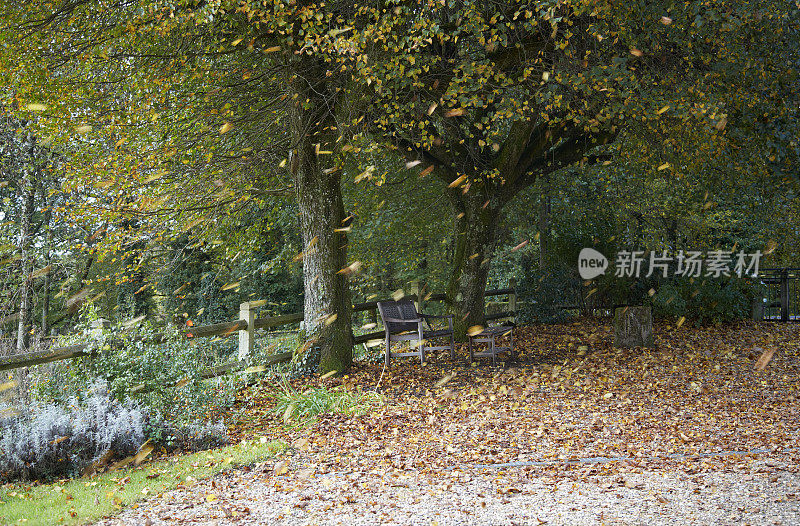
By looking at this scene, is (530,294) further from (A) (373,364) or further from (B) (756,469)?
(B) (756,469)

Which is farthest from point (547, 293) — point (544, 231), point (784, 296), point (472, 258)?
point (784, 296)

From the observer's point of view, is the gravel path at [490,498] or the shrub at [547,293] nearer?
the gravel path at [490,498]

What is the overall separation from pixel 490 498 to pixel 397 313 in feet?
19.5

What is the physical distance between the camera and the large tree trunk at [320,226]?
9.44 m

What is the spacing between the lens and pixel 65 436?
19.5 ft

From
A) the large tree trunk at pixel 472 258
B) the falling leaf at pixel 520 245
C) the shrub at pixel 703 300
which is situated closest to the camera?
the large tree trunk at pixel 472 258

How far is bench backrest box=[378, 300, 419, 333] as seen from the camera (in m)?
10.1

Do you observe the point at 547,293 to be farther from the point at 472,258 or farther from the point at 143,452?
the point at 143,452

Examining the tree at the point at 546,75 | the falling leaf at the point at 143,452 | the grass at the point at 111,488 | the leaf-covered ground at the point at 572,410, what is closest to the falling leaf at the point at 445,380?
the leaf-covered ground at the point at 572,410

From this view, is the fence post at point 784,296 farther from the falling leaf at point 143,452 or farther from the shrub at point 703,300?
the falling leaf at point 143,452

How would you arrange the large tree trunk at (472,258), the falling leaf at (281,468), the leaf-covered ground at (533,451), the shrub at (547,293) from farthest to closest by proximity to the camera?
1. the shrub at (547,293)
2. the large tree trunk at (472,258)
3. the falling leaf at (281,468)
4. the leaf-covered ground at (533,451)

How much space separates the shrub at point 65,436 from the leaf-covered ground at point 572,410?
1325 millimetres

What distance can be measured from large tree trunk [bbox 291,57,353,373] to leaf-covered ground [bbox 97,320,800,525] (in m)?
0.66

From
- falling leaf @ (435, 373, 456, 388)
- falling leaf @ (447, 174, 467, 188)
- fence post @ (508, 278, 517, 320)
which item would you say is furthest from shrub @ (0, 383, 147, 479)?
fence post @ (508, 278, 517, 320)
